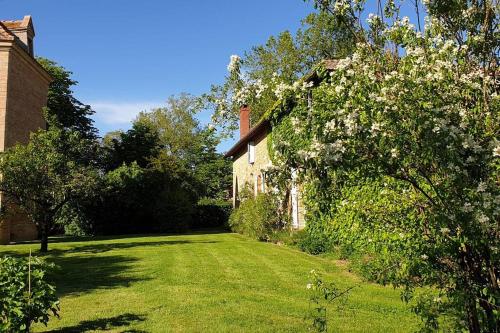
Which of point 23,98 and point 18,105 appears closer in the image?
point 18,105

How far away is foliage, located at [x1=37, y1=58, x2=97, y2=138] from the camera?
34656 mm

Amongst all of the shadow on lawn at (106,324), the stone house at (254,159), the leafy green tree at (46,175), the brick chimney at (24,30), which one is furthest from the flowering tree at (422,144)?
the brick chimney at (24,30)

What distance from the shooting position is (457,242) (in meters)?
3.20

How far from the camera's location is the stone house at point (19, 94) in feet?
68.9

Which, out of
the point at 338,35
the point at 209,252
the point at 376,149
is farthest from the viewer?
the point at 338,35

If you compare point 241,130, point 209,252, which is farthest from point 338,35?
point 209,252

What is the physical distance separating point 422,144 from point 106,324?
5353 millimetres

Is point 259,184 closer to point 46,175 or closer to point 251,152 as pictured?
point 251,152

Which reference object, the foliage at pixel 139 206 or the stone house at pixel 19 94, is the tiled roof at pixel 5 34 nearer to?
the stone house at pixel 19 94

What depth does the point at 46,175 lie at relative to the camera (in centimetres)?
1552

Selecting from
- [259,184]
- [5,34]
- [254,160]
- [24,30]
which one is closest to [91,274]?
[259,184]

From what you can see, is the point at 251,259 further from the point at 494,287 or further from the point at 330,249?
the point at 494,287

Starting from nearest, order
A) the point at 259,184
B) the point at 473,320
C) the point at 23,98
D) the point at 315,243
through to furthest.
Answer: the point at 473,320 < the point at 315,243 < the point at 259,184 < the point at 23,98

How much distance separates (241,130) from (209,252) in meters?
16.1
